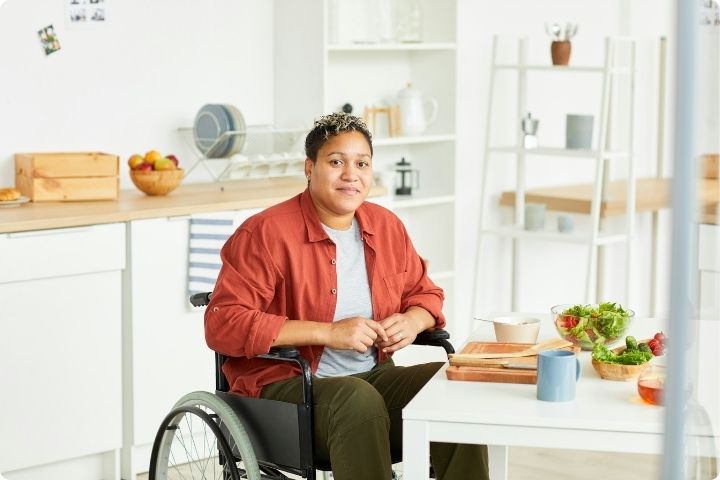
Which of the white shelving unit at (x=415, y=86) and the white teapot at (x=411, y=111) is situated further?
the white teapot at (x=411, y=111)

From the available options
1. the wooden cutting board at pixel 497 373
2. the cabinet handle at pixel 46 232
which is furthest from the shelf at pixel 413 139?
the wooden cutting board at pixel 497 373

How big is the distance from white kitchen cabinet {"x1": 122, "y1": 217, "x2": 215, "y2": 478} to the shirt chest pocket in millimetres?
1079

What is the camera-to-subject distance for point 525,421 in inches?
74.7

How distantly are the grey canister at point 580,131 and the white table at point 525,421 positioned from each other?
8.47 feet

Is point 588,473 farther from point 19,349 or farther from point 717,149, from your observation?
point 717,149

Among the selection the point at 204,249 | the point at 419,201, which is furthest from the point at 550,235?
the point at 204,249

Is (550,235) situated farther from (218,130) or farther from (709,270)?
(709,270)

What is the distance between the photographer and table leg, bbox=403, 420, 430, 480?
195 cm

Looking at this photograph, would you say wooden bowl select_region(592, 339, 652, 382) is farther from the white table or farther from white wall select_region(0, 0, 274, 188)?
white wall select_region(0, 0, 274, 188)

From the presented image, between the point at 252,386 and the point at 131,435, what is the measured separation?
117 cm

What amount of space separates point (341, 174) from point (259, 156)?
157 centimetres

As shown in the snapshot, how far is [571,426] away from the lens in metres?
1.88

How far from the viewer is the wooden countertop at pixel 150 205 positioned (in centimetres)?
322

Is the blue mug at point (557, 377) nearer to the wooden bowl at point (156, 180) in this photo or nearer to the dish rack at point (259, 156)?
the wooden bowl at point (156, 180)
